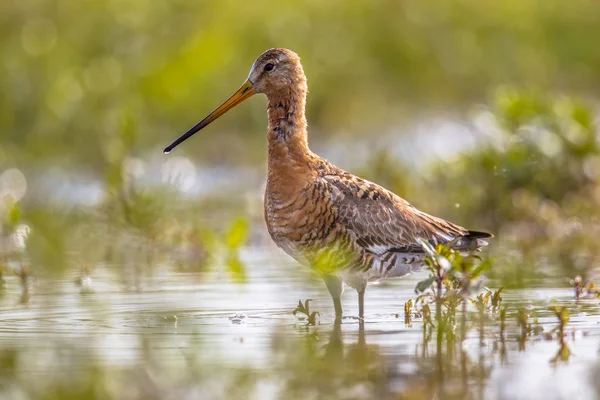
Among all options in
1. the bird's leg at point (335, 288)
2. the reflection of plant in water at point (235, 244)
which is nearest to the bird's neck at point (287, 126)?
the bird's leg at point (335, 288)

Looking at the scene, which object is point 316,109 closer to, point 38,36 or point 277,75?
point 38,36

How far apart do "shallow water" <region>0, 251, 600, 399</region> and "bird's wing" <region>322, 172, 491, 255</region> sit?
40cm

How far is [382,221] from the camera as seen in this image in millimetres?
7984

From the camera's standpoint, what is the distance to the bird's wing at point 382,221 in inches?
307

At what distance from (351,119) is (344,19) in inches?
123

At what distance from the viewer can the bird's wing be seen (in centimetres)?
780

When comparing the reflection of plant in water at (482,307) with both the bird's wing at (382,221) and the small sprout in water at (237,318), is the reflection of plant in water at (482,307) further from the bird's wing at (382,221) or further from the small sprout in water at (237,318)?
the small sprout in water at (237,318)

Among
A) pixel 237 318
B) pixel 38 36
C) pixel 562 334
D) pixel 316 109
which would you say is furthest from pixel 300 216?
pixel 316 109

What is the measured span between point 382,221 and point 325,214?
50 cm

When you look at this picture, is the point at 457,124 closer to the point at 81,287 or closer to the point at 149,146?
the point at 149,146

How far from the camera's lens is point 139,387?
17.5ft

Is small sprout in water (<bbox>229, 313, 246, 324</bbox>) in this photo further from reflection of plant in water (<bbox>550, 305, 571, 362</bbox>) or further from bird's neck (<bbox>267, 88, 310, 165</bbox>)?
reflection of plant in water (<bbox>550, 305, 571, 362</bbox>)

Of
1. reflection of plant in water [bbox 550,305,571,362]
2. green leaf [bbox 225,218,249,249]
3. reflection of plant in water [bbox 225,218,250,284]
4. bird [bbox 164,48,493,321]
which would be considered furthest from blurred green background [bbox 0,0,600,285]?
reflection of plant in water [bbox 550,305,571,362]

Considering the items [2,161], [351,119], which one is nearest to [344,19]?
[351,119]
